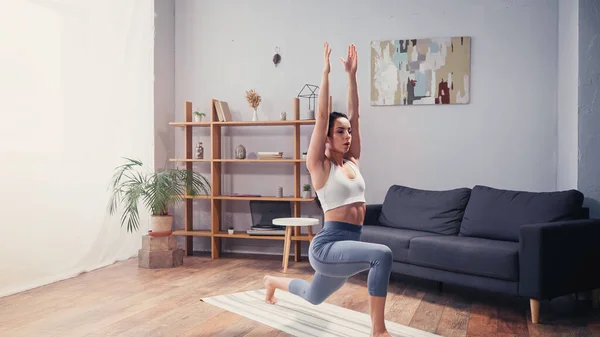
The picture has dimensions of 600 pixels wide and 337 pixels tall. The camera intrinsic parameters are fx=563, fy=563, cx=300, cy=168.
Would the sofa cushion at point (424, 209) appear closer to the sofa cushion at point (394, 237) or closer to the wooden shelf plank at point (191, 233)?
the sofa cushion at point (394, 237)

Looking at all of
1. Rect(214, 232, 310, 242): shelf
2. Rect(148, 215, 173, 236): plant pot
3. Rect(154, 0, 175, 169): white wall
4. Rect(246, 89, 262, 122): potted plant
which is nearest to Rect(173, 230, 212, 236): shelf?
Rect(214, 232, 310, 242): shelf

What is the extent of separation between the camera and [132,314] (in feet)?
Result: 12.0

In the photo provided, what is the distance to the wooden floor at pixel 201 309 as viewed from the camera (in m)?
3.34

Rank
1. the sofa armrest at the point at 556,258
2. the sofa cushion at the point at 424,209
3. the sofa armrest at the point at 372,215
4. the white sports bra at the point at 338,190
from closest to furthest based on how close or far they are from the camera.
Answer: the white sports bra at the point at 338,190, the sofa armrest at the point at 556,258, the sofa cushion at the point at 424,209, the sofa armrest at the point at 372,215

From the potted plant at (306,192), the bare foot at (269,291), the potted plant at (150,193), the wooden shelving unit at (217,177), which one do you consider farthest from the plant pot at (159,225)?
the bare foot at (269,291)

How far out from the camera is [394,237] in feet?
14.9

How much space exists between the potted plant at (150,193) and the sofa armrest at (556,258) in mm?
3199

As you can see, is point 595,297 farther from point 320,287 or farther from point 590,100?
point 320,287

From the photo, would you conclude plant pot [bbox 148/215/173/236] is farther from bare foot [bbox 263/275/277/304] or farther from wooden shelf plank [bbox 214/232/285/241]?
bare foot [bbox 263/275/277/304]

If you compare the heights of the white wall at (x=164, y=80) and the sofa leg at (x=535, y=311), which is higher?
the white wall at (x=164, y=80)

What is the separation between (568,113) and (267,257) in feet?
10.4

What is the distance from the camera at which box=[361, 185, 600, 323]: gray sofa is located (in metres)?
3.56

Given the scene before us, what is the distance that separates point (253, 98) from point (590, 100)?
313cm

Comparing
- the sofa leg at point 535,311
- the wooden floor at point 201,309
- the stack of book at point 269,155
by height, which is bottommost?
the wooden floor at point 201,309
